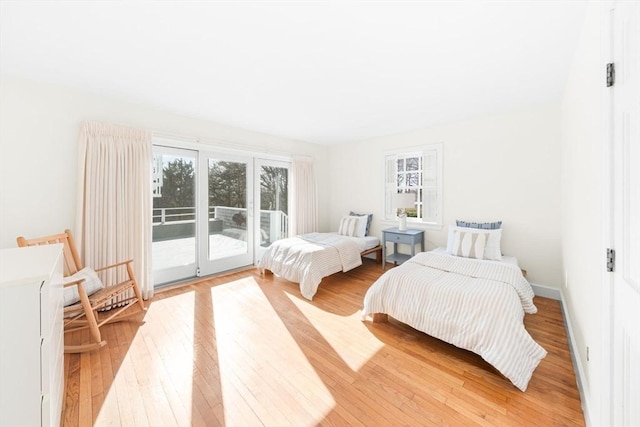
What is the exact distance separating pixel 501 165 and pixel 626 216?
9.53 feet

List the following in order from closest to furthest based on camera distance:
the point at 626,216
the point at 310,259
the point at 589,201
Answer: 1. the point at 626,216
2. the point at 589,201
3. the point at 310,259

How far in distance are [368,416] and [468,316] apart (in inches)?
41.9

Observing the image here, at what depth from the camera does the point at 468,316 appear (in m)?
1.92

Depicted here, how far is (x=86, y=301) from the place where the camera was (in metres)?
2.07

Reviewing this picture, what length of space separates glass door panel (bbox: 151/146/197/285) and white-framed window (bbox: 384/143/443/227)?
3256mm

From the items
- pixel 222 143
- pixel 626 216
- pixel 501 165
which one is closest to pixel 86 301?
pixel 222 143

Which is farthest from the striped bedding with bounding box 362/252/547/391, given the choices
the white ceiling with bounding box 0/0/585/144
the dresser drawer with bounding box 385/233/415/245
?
the white ceiling with bounding box 0/0/585/144

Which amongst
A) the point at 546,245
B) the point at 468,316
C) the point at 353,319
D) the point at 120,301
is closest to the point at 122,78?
the point at 120,301

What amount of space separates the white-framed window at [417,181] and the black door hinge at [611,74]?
2.95 meters

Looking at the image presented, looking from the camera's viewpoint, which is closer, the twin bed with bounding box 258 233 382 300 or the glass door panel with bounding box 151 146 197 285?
the twin bed with bounding box 258 233 382 300

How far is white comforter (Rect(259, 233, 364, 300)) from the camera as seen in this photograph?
10.5 ft

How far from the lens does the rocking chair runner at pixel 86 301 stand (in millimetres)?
2072

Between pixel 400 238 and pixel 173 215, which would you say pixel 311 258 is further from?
pixel 173 215

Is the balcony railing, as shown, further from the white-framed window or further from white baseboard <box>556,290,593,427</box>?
white baseboard <box>556,290,593,427</box>
